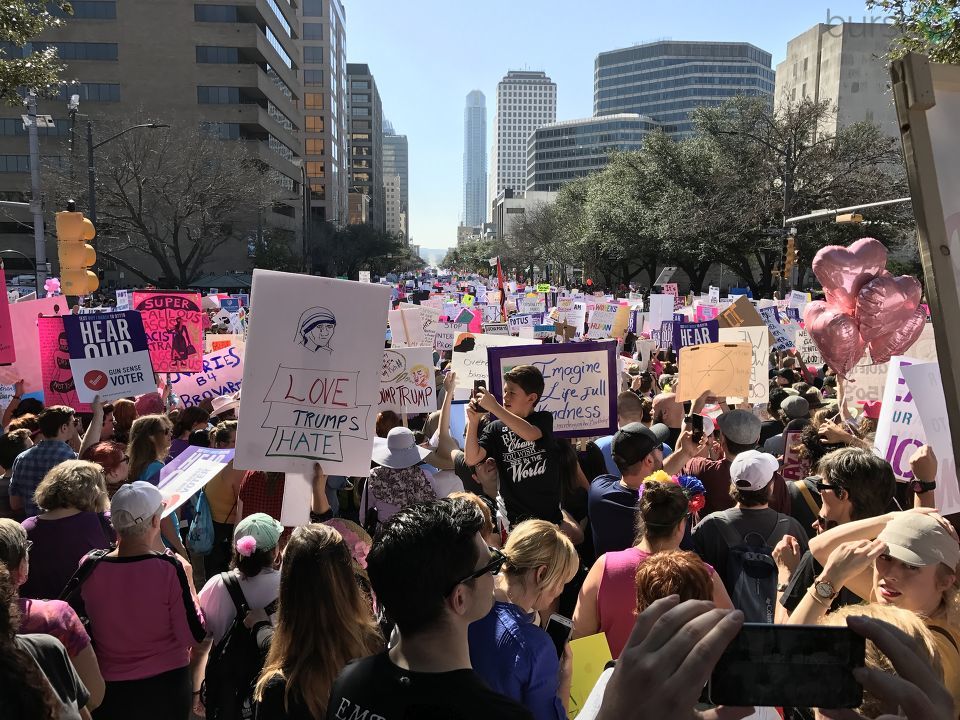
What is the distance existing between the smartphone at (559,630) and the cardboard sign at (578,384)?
3.31 meters

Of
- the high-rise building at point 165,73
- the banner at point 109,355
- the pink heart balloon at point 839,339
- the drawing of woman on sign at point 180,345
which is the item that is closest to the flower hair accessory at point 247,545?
the banner at point 109,355

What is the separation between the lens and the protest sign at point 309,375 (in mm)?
4160

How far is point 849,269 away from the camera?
680 centimetres

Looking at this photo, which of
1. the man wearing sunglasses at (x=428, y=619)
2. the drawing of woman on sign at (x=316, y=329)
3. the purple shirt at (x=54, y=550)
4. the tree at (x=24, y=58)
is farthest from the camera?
the tree at (x=24, y=58)

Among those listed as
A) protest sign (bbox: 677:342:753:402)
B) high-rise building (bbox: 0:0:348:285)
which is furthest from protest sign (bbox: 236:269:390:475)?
high-rise building (bbox: 0:0:348:285)

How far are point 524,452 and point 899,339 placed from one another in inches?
141

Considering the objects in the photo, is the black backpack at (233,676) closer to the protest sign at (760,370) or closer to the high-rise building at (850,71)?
the protest sign at (760,370)

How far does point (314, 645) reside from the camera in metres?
2.75

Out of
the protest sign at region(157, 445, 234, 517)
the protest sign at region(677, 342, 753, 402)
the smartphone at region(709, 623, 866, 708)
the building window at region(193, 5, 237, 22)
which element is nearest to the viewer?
the smartphone at region(709, 623, 866, 708)

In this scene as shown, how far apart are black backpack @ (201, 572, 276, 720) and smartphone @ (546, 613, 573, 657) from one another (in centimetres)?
107

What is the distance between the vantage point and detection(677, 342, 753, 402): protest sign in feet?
23.6

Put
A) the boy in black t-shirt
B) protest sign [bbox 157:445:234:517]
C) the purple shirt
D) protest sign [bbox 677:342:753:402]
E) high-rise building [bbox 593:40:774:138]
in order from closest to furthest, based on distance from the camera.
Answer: the purple shirt
protest sign [bbox 157:445:234:517]
the boy in black t-shirt
protest sign [bbox 677:342:753:402]
high-rise building [bbox 593:40:774:138]

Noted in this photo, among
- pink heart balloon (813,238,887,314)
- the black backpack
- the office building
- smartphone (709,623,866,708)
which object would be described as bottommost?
the black backpack

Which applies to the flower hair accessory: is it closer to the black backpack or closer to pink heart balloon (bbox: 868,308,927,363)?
the black backpack
